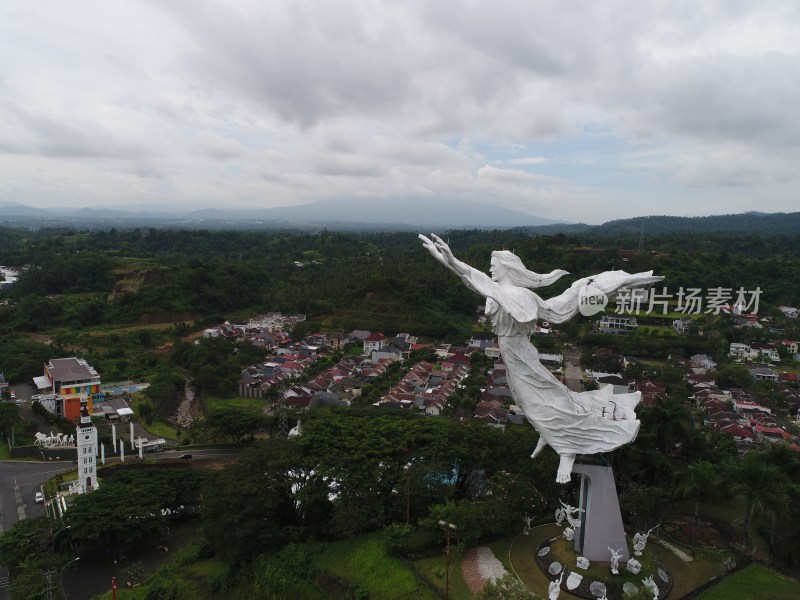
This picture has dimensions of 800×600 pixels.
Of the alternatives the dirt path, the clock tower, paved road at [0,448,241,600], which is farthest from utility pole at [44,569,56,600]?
the dirt path

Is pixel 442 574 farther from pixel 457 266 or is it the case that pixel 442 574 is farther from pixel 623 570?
pixel 457 266

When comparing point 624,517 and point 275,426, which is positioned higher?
point 624,517

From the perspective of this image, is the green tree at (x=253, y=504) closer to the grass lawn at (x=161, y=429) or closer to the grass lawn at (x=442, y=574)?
the grass lawn at (x=442, y=574)

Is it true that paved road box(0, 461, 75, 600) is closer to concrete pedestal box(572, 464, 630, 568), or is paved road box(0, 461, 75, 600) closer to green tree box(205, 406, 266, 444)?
green tree box(205, 406, 266, 444)

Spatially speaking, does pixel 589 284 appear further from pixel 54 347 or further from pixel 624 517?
pixel 54 347

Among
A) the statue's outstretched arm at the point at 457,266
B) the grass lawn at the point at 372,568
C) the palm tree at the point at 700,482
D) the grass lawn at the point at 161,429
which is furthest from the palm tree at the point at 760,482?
the grass lawn at the point at 161,429

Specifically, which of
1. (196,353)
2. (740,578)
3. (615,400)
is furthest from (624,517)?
(196,353)
